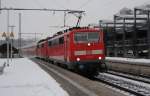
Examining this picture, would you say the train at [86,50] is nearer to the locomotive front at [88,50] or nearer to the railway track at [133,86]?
the locomotive front at [88,50]

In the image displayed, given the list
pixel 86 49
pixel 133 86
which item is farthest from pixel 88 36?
pixel 133 86

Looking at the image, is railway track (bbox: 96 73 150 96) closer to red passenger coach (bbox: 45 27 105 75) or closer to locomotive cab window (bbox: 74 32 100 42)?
red passenger coach (bbox: 45 27 105 75)

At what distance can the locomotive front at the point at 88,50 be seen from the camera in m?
24.6

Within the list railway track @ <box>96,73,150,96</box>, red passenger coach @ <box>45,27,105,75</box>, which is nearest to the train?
red passenger coach @ <box>45,27,105,75</box>

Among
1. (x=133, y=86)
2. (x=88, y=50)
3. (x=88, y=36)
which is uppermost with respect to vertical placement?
(x=88, y=36)

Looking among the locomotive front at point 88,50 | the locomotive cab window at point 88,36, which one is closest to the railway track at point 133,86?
the locomotive front at point 88,50

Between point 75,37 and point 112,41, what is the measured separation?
3522 centimetres

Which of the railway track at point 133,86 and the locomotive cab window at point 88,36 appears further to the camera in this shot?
the locomotive cab window at point 88,36

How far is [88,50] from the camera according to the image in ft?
82.0

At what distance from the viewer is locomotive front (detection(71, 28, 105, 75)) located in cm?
2464

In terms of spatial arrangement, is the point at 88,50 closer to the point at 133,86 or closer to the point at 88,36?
the point at 88,36

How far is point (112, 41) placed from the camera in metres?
60.1

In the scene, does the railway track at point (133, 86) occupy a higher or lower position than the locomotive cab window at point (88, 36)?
lower

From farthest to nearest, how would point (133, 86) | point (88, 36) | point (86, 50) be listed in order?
1. point (88, 36)
2. point (86, 50)
3. point (133, 86)
